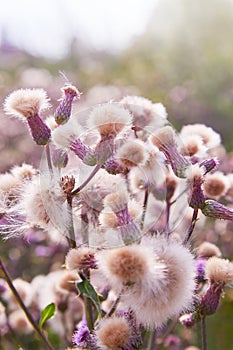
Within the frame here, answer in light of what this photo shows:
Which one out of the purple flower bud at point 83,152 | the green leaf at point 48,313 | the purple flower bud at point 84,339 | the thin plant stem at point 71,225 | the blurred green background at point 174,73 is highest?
the blurred green background at point 174,73

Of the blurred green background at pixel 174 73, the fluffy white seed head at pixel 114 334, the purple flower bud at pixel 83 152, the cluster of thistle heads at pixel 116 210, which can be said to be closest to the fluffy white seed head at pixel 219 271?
the cluster of thistle heads at pixel 116 210

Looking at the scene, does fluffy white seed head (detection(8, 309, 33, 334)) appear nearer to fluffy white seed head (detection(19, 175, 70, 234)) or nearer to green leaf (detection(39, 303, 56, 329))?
green leaf (detection(39, 303, 56, 329))

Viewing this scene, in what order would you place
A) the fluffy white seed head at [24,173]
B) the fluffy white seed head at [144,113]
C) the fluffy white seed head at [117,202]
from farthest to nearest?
the fluffy white seed head at [144,113] → the fluffy white seed head at [24,173] → the fluffy white seed head at [117,202]

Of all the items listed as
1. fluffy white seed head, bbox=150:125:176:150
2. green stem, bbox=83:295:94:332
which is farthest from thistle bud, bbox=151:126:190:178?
green stem, bbox=83:295:94:332

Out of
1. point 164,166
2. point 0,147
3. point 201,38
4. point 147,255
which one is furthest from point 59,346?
point 201,38

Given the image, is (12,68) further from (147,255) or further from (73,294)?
(147,255)

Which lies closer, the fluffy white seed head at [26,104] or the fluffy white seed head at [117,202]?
the fluffy white seed head at [117,202]

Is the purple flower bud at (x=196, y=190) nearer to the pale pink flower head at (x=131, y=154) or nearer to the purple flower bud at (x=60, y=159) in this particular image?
the pale pink flower head at (x=131, y=154)
